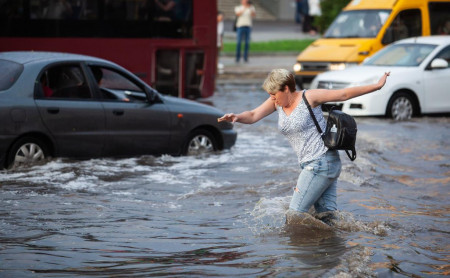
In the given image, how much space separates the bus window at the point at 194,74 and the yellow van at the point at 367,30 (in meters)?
3.24

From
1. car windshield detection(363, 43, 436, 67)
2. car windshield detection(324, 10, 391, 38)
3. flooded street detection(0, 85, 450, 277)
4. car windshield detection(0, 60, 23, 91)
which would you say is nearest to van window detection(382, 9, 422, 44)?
car windshield detection(324, 10, 391, 38)

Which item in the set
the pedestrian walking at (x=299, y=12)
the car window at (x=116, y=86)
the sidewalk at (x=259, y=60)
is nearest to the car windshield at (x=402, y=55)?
the sidewalk at (x=259, y=60)

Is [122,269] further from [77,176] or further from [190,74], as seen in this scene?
[190,74]

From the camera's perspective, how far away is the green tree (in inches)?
1297

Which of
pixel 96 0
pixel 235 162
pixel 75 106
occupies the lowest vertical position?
pixel 235 162

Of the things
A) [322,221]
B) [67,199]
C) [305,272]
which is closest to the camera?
[305,272]

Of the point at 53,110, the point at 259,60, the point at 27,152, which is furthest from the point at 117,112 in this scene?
the point at 259,60

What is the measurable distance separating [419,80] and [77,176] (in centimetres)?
911

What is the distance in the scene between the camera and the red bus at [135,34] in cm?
1780

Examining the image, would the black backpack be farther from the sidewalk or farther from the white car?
the sidewalk

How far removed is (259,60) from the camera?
31.9m

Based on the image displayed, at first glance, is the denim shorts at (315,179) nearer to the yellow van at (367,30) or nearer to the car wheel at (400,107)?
the car wheel at (400,107)

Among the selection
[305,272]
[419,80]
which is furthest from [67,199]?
[419,80]

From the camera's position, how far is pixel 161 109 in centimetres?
1284
